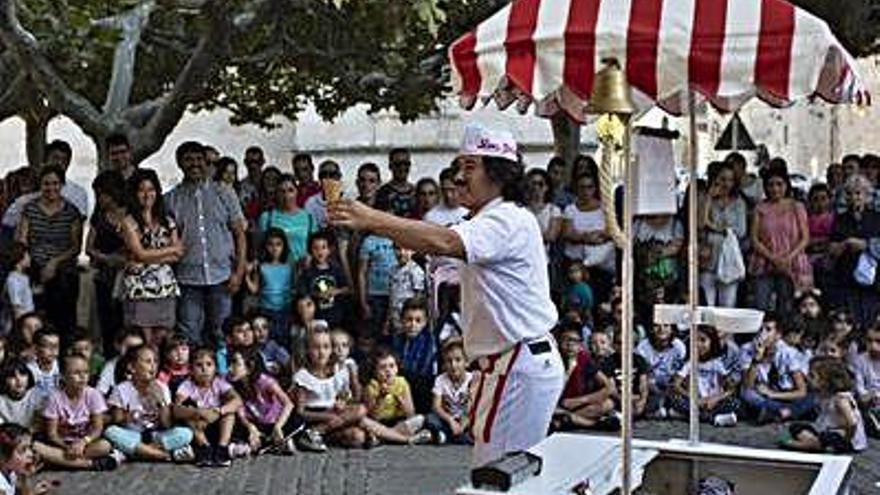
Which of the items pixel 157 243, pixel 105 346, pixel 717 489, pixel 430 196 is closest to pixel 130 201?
pixel 157 243

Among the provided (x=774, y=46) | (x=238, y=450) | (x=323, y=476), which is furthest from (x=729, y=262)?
(x=774, y=46)

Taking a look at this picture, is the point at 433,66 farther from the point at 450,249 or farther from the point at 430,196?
the point at 450,249

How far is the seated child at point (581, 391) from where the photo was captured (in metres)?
10.4

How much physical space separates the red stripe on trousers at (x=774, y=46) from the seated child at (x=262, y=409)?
5207 millimetres

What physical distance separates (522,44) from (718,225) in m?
6.23

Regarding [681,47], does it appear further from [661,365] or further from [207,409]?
[661,365]

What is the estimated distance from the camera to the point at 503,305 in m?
5.22

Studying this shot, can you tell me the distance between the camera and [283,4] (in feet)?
40.0

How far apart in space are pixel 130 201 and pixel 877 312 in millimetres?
5802

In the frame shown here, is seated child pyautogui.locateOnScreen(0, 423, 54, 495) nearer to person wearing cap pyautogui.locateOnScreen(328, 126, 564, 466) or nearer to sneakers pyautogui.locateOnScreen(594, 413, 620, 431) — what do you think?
person wearing cap pyautogui.locateOnScreen(328, 126, 564, 466)

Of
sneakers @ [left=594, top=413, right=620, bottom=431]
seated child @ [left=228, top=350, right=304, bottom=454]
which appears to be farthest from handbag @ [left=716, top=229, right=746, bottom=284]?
seated child @ [left=228, top=350, right=304, bottom=454]

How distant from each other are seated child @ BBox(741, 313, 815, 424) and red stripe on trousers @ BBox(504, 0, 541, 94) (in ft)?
18.6

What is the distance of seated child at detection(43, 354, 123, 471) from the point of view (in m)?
8.99

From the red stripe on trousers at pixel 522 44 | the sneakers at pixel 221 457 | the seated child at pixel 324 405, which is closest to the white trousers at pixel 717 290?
the seated child at pixel 324 405
